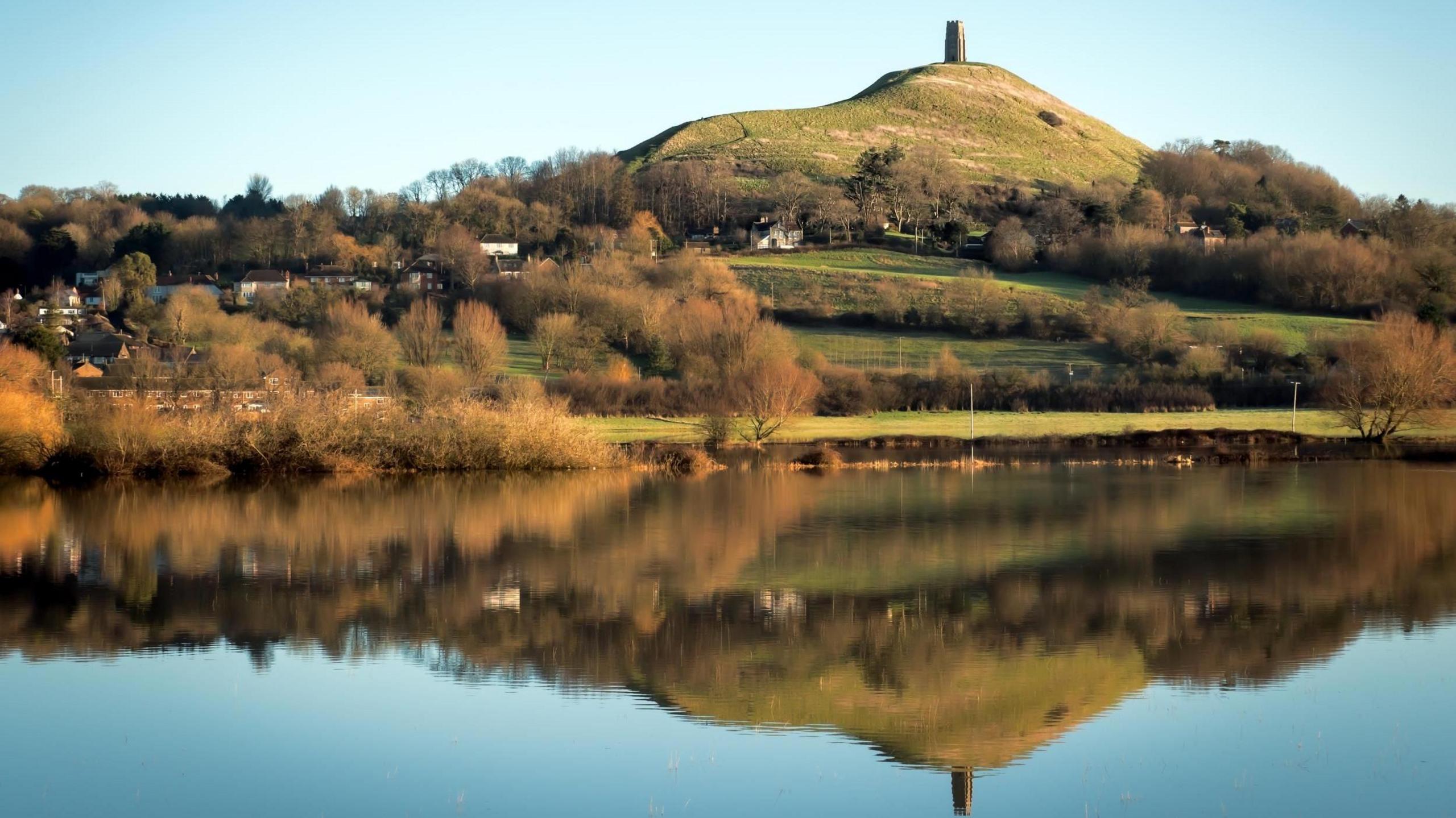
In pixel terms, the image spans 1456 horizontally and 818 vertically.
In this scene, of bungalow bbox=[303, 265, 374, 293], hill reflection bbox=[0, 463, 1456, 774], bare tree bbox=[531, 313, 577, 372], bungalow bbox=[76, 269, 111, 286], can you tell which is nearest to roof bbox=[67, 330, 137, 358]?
bungalow bbox=[303, 265, 374, 293]

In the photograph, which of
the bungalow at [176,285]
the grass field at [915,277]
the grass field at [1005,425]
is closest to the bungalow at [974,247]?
the grass field at [915,277]

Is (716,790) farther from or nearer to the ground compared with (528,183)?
nearer to the ground

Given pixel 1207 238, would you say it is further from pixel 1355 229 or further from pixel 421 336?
pixel 421 336

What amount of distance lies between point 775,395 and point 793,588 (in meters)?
29.8

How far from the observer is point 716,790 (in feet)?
40.9

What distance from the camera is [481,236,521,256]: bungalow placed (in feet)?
361

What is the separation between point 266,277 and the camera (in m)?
104

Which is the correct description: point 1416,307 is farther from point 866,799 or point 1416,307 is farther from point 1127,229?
point 866,799

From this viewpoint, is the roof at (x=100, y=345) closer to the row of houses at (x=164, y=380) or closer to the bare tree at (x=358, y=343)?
the row of houses at (x=164, y=380)

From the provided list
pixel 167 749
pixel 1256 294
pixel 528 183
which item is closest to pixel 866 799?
pixel 167 749

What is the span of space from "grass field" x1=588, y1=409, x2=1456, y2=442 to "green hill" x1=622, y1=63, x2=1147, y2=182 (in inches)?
3181

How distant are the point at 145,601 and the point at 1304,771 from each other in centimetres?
1729

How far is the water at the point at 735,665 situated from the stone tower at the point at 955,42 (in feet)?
561

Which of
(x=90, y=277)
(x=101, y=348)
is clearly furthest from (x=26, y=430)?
(x=90, y=277)
